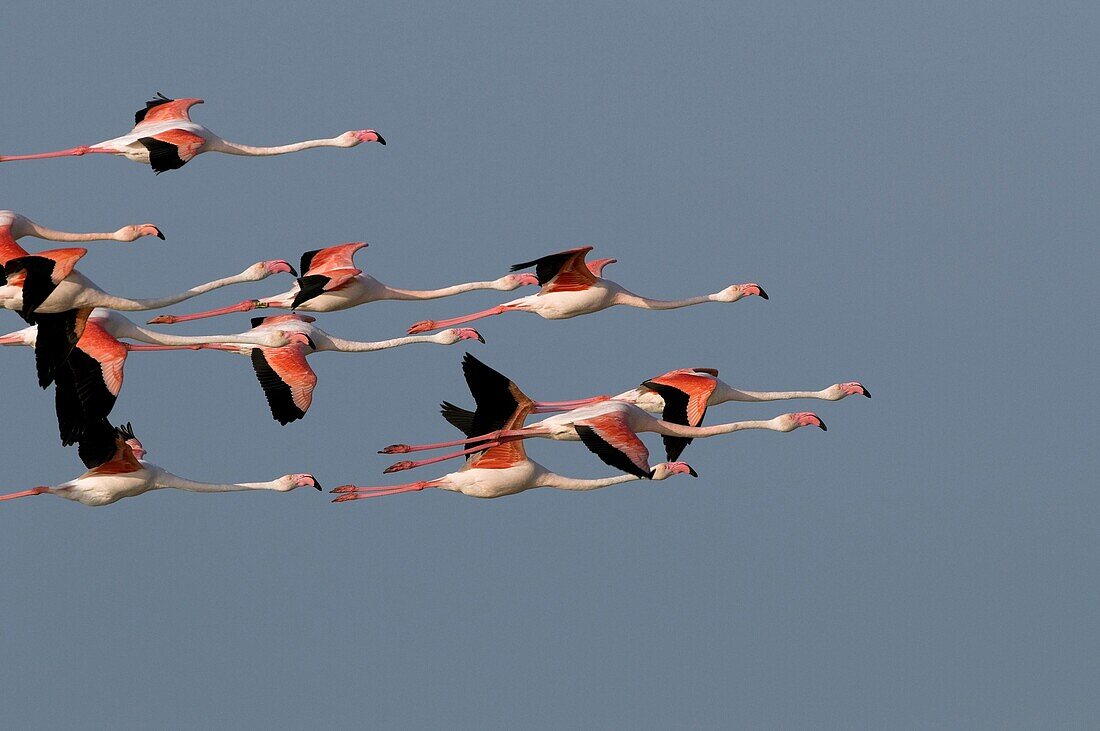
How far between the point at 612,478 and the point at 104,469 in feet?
24.1

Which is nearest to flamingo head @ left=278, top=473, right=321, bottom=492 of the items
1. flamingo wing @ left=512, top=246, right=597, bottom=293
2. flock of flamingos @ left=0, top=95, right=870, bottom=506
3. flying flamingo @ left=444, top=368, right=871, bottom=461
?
flock of flamingos @ left=0, top=95, right=870, bottom=506

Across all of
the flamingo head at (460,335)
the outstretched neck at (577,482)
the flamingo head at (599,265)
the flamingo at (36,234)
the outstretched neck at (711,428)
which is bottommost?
the outstretched neck at (577,482)

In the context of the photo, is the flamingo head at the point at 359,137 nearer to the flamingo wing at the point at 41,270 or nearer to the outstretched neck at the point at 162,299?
the outstretched neck at the point at 162,299

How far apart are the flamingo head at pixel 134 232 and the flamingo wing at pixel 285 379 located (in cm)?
213

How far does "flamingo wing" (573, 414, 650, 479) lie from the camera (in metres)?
35.9

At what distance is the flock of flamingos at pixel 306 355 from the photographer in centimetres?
3822

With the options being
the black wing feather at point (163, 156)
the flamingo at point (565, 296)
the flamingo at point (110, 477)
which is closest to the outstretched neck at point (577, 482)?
the flamingo at point (565, 296)

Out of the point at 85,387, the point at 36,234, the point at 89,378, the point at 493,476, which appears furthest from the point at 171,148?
the point at 493,476

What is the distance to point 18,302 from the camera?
126ft

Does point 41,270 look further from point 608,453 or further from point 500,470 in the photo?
point 608,453

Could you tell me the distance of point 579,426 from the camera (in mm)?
37438

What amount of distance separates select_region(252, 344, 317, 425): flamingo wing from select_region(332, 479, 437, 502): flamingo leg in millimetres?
1569

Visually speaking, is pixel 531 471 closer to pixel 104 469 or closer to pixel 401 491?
pixel 401 491

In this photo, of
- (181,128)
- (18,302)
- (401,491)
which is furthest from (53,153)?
(401,491)
